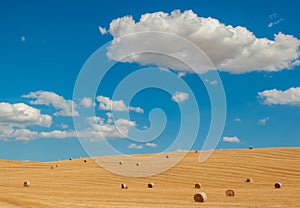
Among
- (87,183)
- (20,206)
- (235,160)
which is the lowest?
(20,206)

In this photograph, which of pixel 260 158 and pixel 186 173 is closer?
pixel 186 173

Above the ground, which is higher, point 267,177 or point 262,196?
point 267,177

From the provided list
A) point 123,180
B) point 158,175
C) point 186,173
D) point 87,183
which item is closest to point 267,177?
point 186,173

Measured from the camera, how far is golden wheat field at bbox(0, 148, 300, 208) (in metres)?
20.5

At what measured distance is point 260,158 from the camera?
49531mm

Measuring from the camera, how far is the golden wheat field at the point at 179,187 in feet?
67.4

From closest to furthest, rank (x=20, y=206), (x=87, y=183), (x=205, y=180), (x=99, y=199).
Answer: (x=20, y=206)
(x=99, y=199)
(x=87, y=183)
(x=205, y=180)

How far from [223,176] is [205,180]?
90.1 inches

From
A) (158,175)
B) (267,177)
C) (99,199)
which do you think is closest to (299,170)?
(267,177)

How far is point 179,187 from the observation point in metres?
31.3

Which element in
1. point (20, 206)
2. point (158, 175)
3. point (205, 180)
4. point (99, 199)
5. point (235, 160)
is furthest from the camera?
point (235, 160)

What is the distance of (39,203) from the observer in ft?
63.5

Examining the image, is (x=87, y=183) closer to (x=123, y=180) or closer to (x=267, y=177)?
(x=123, y=180)

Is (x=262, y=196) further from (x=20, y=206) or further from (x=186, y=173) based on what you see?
(x=186, y=173)
